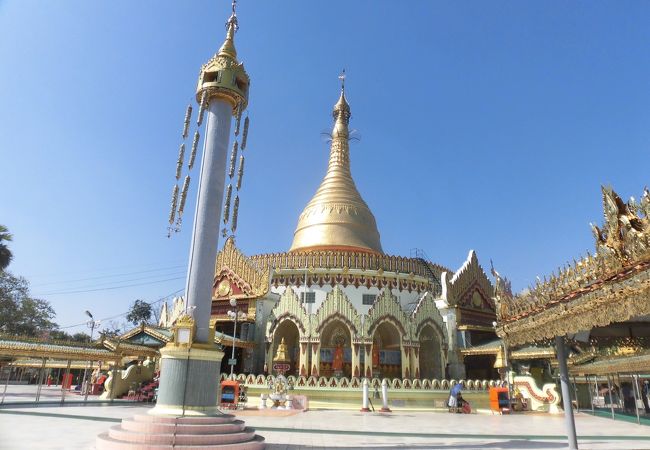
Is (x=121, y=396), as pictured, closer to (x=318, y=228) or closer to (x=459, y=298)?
(x=318, y=228)

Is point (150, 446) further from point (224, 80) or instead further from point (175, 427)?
point (224, 80)

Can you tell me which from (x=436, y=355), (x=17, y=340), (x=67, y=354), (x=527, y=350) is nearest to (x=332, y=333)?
(x=436, y=355)

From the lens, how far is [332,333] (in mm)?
31484

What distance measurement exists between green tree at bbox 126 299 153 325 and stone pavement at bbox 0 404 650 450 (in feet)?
173

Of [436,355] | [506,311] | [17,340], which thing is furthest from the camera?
[436,355]

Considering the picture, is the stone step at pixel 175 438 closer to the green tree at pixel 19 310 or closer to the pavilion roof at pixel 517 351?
the pavilion roof at pixel 517 351

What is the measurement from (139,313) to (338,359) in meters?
47.2

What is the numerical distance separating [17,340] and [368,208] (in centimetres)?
2676

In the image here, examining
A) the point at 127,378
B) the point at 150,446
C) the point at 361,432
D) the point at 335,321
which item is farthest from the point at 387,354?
the point at 150,446

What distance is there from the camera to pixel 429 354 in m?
31.9

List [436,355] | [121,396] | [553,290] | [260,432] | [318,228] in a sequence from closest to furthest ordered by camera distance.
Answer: [553,290] < [260,432] < [121,396] < [436,355] < [318,228]

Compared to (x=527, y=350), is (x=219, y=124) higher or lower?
higher

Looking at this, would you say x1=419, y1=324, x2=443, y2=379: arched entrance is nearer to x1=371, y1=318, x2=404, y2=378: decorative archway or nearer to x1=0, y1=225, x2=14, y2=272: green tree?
x1=371, y1=318, x2=404, y2=378: decorative archway

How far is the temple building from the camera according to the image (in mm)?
29297
